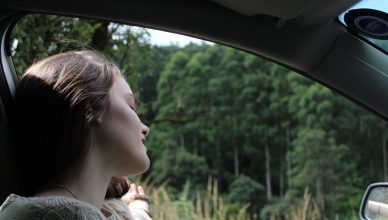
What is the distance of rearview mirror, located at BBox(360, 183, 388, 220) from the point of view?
178 cm

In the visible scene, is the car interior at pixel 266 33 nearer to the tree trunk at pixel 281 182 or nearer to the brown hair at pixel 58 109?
the brown hair at pixel 58 109

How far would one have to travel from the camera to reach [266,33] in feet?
5.20

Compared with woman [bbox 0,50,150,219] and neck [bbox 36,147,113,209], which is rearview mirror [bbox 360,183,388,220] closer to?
woman [bbox 0,50,150,219]

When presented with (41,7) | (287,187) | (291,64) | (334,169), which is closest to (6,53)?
(41,7)

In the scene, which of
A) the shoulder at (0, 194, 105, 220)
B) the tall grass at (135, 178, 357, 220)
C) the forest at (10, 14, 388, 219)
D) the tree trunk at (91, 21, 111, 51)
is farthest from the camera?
the forest at (10, 14, 388, 219)

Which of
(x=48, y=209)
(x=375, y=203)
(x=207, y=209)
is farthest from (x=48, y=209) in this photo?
(x=207, y=209)

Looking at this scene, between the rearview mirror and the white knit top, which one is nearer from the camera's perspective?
the white knit top

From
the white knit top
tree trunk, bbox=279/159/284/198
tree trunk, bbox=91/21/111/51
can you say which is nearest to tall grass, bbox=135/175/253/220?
tree trunk, bbox=91/21/111/51

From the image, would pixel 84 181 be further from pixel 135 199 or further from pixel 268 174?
pixel 268 174

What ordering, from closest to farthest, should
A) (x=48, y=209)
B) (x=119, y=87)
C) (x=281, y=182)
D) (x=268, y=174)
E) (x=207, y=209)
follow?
(x=48, y=209), (x=119, y=87), (x=207, y=209), (x=281, y=182), (x=268, y=174)

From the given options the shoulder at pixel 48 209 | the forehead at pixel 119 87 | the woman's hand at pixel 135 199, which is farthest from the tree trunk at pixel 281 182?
the shoulder at pixel 48 209

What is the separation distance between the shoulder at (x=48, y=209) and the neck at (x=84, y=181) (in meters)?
0.08

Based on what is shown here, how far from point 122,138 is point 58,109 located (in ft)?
0.57

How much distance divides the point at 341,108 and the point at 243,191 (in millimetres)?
5835
